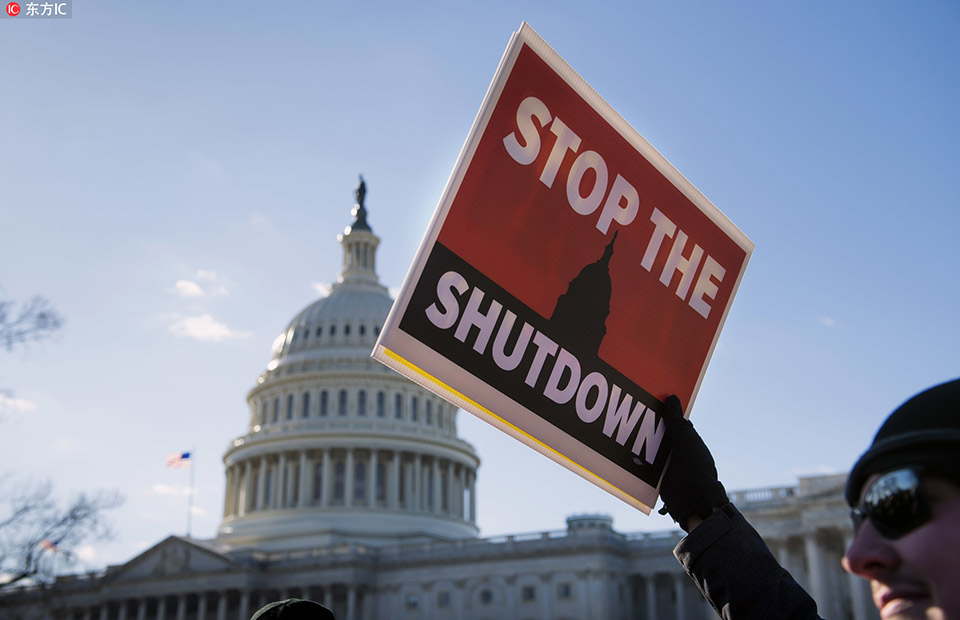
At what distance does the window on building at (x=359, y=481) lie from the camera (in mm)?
93688

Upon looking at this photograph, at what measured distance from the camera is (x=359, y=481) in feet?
310

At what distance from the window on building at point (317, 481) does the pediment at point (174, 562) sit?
1189 centimetres

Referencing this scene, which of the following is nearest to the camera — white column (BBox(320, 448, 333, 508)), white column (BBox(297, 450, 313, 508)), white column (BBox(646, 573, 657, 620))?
white column (BBox(646, 573, 657, 620))

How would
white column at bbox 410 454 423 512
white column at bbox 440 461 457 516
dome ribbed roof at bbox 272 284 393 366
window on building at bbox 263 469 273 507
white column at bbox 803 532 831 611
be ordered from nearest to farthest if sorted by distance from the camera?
white column at bbox 803 532 831 611, white column at bbox 410 454 423 512, window on building at bbox 263 469 273 507, white column at bbox 440 461 457 516, dome ribbed roof at bbox 272 284 393 366

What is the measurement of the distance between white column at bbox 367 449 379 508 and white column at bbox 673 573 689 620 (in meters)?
30.5

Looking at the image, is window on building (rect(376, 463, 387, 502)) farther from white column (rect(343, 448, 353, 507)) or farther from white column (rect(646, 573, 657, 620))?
white column (rect(646, 573, 657, 620))

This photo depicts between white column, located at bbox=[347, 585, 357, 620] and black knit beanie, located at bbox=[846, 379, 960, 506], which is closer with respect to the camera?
black knit beanie, located at bbox=[846, 379, 960, 506]

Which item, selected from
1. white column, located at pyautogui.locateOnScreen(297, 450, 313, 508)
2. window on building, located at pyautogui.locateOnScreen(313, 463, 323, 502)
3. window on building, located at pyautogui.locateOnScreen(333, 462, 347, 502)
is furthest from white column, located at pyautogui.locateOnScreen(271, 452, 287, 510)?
window on building, located at pyautogui.locateOnScreen(333, 462, 347, 502)

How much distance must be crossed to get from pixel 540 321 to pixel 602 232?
52cm

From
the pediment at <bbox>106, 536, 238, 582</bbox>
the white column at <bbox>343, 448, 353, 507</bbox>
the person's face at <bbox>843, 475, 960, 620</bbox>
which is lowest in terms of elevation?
the person's face at <bbox>843, 475, 960, 620</bbox>

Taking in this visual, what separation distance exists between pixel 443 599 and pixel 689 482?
251 ft

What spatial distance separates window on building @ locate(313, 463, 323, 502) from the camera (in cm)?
9412

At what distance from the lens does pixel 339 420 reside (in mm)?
96000

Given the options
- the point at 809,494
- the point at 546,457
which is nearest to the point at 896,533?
the point at 546,457
